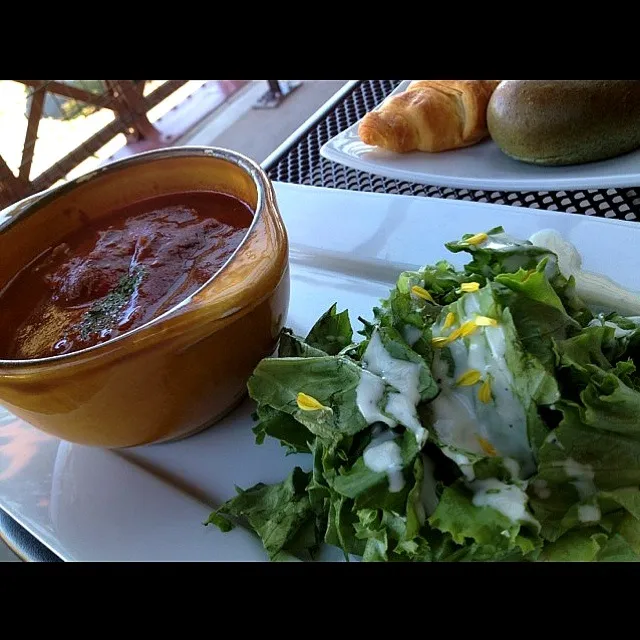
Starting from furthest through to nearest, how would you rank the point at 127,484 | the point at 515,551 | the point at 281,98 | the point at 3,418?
the point at 281,98, the point at 3,418, the point at 127,484, the point at 515,551

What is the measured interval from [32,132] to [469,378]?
5.76ft

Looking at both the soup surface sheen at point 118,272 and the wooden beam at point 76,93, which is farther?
the wooden beam at point 76,93

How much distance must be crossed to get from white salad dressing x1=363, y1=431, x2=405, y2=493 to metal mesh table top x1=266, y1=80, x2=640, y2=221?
23.0 inches

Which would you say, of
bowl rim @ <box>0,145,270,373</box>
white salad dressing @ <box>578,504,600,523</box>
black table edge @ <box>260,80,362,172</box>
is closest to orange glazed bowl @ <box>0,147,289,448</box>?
bowl rim @ <box>0,145,270,373</box>

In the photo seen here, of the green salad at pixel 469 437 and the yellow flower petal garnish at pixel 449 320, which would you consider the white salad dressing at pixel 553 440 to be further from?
the yellow flower petal garnish at pixel 449 320

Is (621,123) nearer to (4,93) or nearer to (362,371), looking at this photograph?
(362,371)

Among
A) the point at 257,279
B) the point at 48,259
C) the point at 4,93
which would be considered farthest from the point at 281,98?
the point at 257,279

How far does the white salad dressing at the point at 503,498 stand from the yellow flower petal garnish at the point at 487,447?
23 mm

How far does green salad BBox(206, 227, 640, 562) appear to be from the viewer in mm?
535

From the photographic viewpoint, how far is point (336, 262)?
927mm

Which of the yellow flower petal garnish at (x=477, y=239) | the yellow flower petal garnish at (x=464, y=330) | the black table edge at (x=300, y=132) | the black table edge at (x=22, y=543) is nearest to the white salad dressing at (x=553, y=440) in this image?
the yellow flower petal garnish at (x=464, y=330)

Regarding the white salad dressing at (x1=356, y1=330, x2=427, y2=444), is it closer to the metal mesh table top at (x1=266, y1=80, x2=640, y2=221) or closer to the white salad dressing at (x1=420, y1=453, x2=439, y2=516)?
the white salad dressing at (x1=420, y1=453, x2=439, y2=516)

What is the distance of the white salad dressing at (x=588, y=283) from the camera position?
73 cm

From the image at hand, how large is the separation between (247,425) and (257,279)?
0.20 metres
